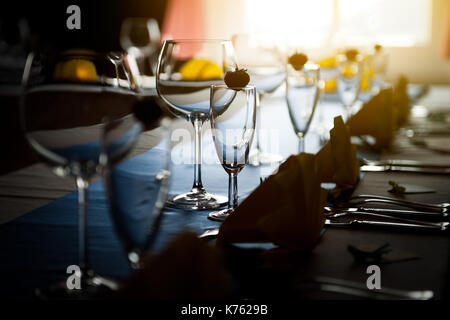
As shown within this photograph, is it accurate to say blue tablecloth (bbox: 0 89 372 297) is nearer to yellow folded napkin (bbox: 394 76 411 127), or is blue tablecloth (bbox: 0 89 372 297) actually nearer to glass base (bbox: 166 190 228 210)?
glass base (bbox: 166 190 228 210)

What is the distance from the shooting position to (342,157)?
118 cm

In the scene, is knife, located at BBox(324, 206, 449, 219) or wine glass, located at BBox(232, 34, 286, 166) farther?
wine glass, located at BBox(232, 34, 286, 166)

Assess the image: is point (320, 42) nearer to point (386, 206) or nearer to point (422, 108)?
point (422, 108)

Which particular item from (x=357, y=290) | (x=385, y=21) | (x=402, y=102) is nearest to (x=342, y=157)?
(x=357, y=290)

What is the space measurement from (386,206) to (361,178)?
9.1 inches

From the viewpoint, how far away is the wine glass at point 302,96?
1.31 metres

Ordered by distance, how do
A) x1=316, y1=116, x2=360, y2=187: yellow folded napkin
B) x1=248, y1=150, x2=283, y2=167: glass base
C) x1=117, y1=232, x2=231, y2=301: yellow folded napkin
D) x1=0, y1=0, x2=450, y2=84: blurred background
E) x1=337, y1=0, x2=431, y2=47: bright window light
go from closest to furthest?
x1=117, y1=232, x2=231, y2=301: yellow folded napkin < x1=316, y1=116, x2=360, y2=187: yellow folded napkin < x1=248, y1=150, x2=283, y2=167: glass base < x1=0, y1=0, x2=450, y2=84: blurred background < x1=337, y1=0, x2=431, y2=47: bright window light

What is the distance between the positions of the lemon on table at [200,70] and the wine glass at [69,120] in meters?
0.47

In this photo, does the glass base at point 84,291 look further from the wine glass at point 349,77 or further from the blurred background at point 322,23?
the blurred background at point 322,23

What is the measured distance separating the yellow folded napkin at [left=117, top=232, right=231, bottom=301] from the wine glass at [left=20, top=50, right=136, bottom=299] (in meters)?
0.13

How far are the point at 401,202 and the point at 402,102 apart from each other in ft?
4.48

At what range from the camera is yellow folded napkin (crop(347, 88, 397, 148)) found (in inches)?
67.2

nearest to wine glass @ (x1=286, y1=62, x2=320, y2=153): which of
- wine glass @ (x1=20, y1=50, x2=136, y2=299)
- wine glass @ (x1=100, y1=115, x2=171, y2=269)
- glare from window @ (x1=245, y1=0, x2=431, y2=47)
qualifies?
wine glass @ (x1=20, y1=50, x2=136, y2=299)

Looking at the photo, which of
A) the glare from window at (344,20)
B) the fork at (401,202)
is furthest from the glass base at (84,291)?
the glare from window at (344,20)
